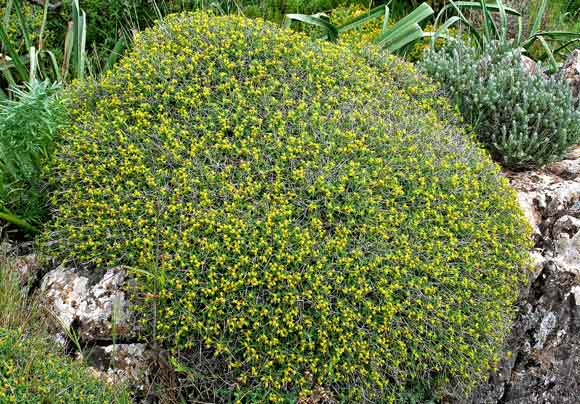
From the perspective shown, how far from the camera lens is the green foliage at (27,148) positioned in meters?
3.47

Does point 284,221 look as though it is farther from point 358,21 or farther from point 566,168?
point 358,21

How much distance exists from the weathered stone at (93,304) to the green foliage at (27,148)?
56cm

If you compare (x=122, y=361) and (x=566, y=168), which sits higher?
(x=566, y=168)

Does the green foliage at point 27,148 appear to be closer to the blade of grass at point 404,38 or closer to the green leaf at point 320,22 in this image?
the green leaf at point 320,22

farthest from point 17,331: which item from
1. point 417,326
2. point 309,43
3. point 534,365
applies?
point 534,365

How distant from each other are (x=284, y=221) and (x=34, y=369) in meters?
1.32

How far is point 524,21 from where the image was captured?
259 inches

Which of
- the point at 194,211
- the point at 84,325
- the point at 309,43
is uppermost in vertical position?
the point at 309,43

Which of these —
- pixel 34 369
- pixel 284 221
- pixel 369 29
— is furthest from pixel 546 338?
pixel 369 29

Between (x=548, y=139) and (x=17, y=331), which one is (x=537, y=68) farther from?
(x=17, y=331)

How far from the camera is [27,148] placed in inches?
142

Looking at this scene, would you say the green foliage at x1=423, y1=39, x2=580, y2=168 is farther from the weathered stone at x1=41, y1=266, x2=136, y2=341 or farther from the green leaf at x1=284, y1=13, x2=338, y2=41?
the weathered stone at x1=41, y1=266, x2=136, y2=341

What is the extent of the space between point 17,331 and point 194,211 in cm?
99

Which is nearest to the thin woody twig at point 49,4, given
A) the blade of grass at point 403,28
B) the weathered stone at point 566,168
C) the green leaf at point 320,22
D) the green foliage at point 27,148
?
the green foliage at point 27,148
